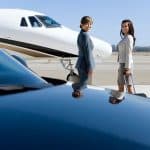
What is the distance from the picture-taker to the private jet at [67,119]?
252cm

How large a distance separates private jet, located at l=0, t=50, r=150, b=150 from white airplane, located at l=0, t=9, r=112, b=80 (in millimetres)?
12807

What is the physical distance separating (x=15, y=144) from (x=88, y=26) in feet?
24.9

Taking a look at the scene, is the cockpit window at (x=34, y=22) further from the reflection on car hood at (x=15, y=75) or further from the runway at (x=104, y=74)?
the reflection on car hood at (x=15, y=75)

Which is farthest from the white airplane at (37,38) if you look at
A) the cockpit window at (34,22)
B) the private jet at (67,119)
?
the private jet at (67,119)

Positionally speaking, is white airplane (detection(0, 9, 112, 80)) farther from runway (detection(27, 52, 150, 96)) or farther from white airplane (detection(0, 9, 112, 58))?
runway (detection(27, 52, 150, 96))

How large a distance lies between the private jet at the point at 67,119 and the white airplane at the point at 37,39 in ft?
42.0

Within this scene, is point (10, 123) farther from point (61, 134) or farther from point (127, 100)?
point (127, 100)

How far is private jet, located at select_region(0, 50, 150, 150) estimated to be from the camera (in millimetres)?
2523

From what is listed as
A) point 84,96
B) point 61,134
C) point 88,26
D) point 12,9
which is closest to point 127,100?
point 84,96

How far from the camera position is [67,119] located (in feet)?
9.40

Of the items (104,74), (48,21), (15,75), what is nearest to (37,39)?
(48,21)

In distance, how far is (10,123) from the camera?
Result: 2756 mm

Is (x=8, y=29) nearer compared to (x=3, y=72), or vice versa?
(x=3, y=72)

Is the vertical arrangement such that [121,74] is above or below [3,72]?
below
